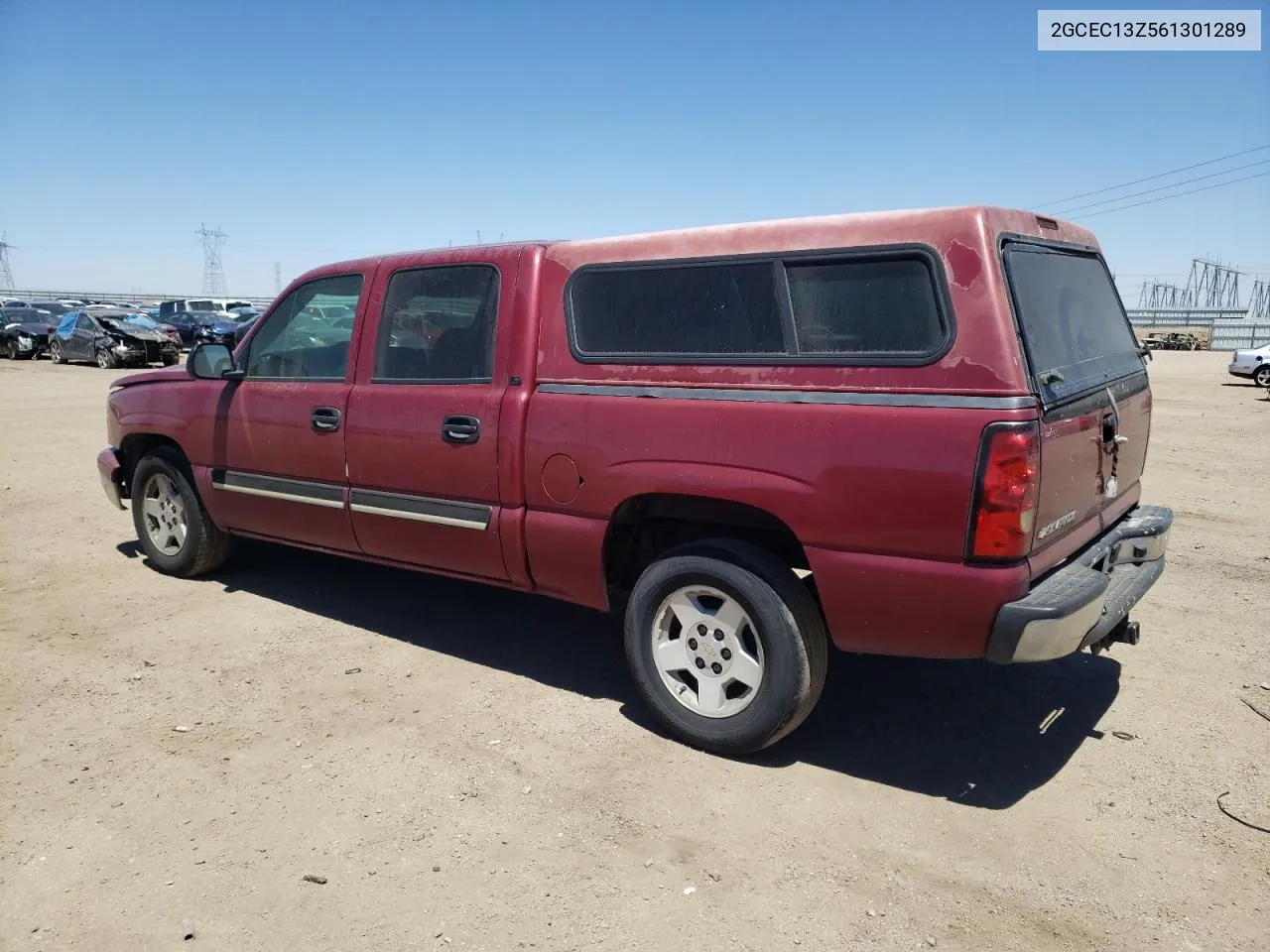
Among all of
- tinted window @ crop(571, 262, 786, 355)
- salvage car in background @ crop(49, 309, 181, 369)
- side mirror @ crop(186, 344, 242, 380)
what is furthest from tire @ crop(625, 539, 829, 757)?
salvage car in background @ crop(49, 309, 181, 369)

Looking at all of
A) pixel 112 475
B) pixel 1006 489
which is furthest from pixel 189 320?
pixel 1006 489

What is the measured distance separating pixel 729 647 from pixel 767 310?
52.2 inches

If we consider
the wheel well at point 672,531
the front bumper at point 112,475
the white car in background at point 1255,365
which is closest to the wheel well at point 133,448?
the front bumper at point 112,475

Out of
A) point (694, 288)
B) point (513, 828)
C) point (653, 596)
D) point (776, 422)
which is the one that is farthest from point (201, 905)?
point (694, 288)

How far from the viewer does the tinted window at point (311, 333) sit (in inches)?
194

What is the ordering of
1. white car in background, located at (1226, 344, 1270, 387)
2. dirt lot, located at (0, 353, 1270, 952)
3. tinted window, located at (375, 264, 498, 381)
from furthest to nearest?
white car in background, located at (1226, 344, 1270, 387), tinted window, located at (375, 264, 498, 381), dirt lot, located at (0, 353, 1270, 952)

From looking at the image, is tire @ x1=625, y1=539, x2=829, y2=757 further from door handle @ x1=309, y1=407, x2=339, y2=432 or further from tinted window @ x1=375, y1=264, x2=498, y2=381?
door handle @ x1=309, y1=407, x2=339, y2=432

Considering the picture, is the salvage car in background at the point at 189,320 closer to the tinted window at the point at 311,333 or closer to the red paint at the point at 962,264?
the tinted window at the point at 311,333

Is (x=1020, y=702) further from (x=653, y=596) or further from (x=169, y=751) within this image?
(x=169, y=751)

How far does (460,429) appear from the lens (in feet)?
14.0

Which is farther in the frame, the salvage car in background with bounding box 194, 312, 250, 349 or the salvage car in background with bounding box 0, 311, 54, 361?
the salvage car in background with bounding box 194, 312, 250, 349

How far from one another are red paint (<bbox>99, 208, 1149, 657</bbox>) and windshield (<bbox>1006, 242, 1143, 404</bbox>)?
134 millimetres

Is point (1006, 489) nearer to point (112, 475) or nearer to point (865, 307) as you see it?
point (865, 307)

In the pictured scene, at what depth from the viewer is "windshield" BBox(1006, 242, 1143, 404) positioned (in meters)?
3.27
